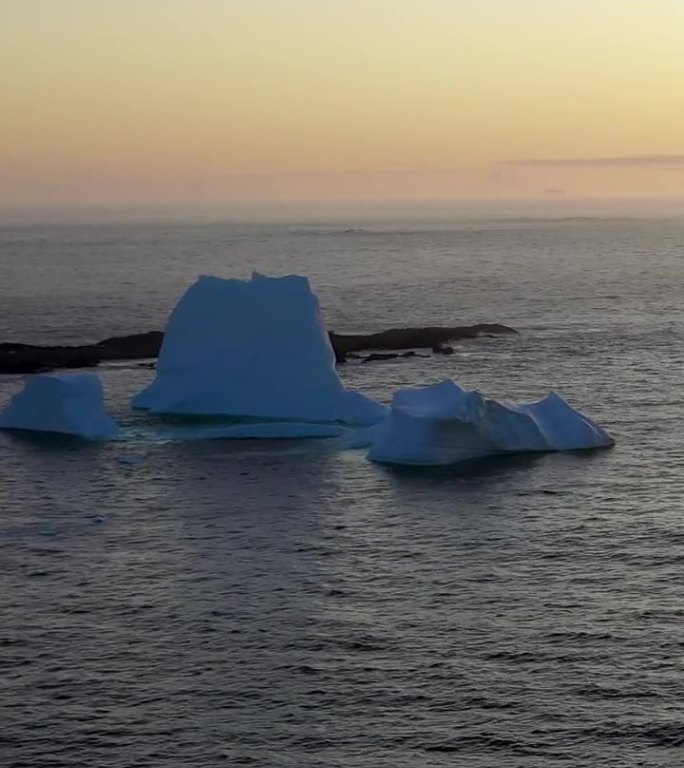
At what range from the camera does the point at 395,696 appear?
26547mm

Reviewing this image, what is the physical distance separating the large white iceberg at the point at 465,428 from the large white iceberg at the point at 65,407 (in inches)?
418

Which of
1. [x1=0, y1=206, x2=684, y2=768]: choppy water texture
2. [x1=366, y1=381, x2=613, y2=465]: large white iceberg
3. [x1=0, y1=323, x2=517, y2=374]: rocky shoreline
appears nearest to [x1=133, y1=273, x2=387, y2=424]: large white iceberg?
[x1=0, y1=206, x2=684, y2=768]: choppy water texture

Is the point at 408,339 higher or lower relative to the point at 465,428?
higher

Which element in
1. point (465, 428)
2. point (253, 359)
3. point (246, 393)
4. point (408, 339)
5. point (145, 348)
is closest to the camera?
point (465, 428)

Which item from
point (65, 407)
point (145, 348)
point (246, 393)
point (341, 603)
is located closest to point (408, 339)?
point (145, 348)

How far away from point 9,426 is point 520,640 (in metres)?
28.8

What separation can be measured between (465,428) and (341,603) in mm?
14634

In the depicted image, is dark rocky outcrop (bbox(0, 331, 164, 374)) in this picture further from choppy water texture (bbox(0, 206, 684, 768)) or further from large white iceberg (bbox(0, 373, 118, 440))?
large white iceberg (bbox(0, 373, 118, 440))

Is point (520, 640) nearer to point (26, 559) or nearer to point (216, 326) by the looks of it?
point (26, 559)

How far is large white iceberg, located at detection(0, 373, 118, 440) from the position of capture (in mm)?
50750

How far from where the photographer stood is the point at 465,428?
149 ft

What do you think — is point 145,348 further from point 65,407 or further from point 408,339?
point 65,407

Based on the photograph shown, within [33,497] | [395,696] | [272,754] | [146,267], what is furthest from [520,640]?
[146,267]

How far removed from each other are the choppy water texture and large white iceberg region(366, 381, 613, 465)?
124 centimetres
